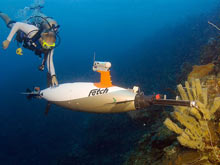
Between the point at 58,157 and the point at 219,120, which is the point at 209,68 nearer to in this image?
the point at 219,120

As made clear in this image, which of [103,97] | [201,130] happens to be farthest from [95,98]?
[201,130]

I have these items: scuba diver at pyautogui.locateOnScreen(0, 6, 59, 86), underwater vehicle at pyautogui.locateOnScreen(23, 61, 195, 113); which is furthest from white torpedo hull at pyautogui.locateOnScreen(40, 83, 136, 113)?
scuba diver at pyautogui.locateOnScreen(0, 6, 59, 86)

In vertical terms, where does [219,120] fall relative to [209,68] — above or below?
below

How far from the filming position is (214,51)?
817 cm

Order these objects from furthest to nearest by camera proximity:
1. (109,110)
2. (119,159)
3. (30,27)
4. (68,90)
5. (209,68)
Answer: (119,159), (209,68), (30,27), (68,90), (109,110)

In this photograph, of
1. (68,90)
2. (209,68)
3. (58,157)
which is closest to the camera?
(68,90)

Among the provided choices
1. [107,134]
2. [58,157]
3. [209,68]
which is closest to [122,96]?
[209,68]

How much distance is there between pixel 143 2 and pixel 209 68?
11535cm

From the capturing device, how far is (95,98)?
2.91m

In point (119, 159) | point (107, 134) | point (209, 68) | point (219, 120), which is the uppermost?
point (209, 68)

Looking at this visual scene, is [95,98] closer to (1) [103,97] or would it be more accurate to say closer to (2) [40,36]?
(1) [103,97]

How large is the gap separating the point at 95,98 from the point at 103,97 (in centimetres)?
16

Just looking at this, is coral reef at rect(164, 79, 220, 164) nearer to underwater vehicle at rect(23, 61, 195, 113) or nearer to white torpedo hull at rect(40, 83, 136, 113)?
underwater vehicle at rect(23, 61, 195, 113)

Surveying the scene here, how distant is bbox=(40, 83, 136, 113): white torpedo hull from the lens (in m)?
2.74
